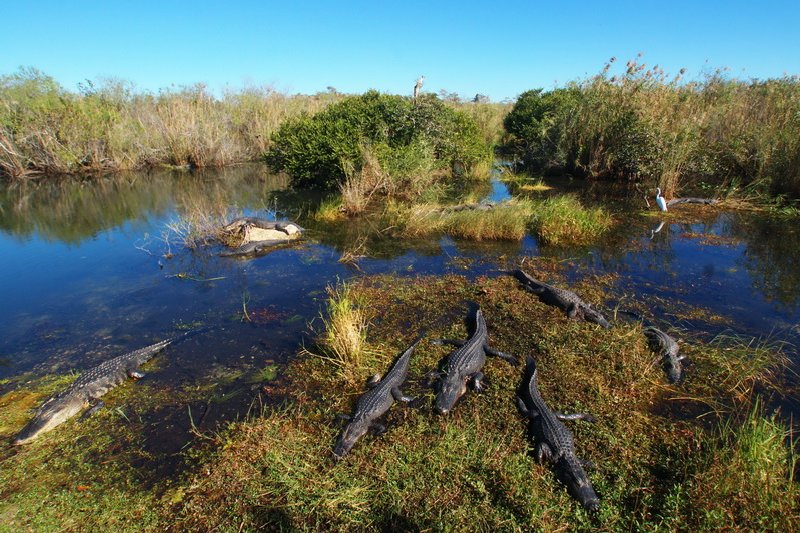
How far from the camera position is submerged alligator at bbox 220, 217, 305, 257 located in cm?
808

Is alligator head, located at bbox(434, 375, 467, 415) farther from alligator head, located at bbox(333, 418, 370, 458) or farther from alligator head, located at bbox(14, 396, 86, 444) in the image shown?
alligator head, located at bbox(14, 396, 86, 444)

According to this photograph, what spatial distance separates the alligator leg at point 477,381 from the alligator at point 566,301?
71.3 inches

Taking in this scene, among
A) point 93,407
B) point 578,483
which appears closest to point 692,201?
point 578,483

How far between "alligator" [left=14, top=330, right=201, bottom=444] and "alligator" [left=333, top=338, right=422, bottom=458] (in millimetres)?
2471

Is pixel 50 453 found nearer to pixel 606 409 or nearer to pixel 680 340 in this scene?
pixel 606 409

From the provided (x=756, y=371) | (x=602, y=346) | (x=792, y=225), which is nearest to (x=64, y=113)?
(x=602, y=346)

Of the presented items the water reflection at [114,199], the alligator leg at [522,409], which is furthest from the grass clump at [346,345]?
the water reflection at [114,199]

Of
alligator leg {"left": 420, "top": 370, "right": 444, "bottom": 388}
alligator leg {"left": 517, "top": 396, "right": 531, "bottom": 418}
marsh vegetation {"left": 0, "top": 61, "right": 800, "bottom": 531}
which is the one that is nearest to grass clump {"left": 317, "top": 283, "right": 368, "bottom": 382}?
marsh vegetation {"left": 0, "top": 61, "right": 800, "bottom": 531}

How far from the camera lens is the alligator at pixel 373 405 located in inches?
131

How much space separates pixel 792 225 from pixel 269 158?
1377cm

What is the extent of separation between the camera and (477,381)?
4.08m

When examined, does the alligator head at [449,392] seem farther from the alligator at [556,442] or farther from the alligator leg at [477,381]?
the alligator at [556,442]

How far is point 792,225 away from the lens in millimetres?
9094

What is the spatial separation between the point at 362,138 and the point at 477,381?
899 cm
